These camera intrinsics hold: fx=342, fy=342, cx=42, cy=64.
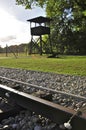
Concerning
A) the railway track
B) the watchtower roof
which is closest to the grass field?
the railway track

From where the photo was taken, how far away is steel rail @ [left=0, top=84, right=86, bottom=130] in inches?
165

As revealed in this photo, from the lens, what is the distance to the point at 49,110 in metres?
4.92

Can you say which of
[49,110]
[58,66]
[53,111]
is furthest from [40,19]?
[53,111]

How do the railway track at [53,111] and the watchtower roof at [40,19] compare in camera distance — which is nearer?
the railway track at [53,111]

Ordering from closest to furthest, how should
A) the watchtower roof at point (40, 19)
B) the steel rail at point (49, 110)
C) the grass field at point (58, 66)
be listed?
the steel rail at point (49, 110)
the grass field at point (58, 66)
the watchtower roof at point (40, 19)

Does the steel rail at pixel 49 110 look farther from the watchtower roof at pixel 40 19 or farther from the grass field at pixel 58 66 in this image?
the watchtower roof at pixel 40 19

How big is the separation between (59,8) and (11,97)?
23866 mm

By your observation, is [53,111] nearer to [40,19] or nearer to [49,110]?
[49,110]

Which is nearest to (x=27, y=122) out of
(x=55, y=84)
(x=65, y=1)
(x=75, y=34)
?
(x=55, y=84)

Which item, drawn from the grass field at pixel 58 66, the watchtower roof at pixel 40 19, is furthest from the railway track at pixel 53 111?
the watchtower roof at pixel 40 19

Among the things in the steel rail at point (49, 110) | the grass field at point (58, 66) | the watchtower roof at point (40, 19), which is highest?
the watchtower roof at point (40, 19)

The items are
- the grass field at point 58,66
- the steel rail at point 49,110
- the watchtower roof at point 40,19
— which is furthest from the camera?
the watchtower roof at point 40,19

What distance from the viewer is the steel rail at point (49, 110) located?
4.20 meters

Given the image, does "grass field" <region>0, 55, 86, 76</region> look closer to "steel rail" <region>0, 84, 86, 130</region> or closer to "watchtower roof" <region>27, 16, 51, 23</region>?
"steel rail" <region>0, 84, 86, 130</region>
